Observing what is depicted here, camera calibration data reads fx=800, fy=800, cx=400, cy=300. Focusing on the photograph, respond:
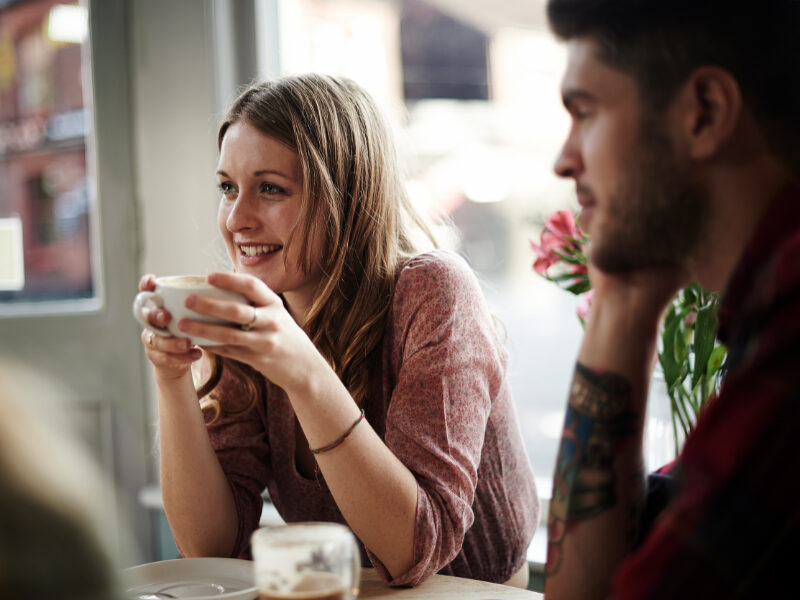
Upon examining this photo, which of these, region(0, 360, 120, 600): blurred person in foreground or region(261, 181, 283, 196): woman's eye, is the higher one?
region(261, 181, 283, 196): woman's eye

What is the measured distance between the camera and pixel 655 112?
805mm

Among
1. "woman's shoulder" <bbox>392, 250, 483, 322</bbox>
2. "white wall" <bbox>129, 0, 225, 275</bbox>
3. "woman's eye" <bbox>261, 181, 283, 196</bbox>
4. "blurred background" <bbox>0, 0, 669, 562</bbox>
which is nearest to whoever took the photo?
"woman's shoulder" <bbox>392, 250, 483, 322</bbox>

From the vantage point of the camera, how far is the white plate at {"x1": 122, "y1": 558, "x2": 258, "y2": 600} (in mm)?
960

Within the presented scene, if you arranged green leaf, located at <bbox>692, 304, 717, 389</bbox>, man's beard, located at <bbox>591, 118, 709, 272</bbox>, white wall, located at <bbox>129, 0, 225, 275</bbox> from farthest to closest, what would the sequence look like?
white wall, located at <bbox>129, 0, 225, 275</bbox> → green leaf, located at <bbox>692, 304, 717, 389</bbox> → man's beard, located at <bbox>591, 118, 709, 272</bbox>

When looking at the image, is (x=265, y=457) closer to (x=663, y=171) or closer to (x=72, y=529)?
(x=663, y=171)

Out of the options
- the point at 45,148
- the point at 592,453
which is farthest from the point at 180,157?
the point at 592,453

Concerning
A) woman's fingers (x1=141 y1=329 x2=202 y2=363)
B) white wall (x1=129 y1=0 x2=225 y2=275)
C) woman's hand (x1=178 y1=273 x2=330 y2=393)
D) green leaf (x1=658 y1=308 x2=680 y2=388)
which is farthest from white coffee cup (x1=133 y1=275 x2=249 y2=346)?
white wall (x1=129 y1=0 x2=225 y2=275)

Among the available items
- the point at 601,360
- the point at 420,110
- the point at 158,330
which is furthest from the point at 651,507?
the point at 420,110

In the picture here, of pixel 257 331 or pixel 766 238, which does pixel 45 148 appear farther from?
pixel 766 238

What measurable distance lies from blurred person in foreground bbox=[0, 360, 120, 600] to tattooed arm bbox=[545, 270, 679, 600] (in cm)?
62

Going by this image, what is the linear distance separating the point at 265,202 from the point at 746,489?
0.96 m

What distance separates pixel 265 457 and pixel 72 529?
1.06 metres

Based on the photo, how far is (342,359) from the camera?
132 centimetres

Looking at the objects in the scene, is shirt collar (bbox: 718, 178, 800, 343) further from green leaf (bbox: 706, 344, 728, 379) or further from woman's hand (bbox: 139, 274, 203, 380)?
woman's hand (bbox: 139, 274, 203, 380)
